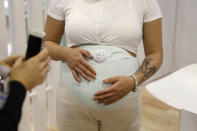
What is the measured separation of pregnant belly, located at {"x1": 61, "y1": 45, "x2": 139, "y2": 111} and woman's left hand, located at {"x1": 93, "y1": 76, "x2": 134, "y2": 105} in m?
0.03

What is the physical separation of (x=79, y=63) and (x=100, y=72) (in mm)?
100

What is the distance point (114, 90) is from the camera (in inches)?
47.5

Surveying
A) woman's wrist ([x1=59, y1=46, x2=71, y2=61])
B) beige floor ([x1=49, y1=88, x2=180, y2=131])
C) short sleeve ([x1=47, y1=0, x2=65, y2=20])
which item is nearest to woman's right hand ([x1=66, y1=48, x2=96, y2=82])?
A: woman's wrist ([x1=59, y1=46, x2=71, y2=61])

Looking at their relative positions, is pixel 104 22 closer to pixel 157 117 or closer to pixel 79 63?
pixel 79 63

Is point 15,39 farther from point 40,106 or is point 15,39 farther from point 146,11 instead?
point 146,11

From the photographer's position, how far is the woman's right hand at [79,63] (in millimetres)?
1244

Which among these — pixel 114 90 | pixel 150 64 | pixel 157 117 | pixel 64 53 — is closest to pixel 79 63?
pixel 64 53

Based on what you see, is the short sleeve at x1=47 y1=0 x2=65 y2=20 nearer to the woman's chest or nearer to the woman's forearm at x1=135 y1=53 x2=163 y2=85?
the woman's chest

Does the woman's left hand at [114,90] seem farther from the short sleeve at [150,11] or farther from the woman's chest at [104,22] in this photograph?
the short sleeve at [150,11]

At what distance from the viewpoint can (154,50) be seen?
136 centimetres

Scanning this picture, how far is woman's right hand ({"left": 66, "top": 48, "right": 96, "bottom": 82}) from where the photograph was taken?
124cm

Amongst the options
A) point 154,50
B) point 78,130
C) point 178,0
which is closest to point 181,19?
point 178,0

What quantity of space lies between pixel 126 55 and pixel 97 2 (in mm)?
270


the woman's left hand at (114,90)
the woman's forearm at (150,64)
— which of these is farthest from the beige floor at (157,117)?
the woman's left hand at (114,90)
